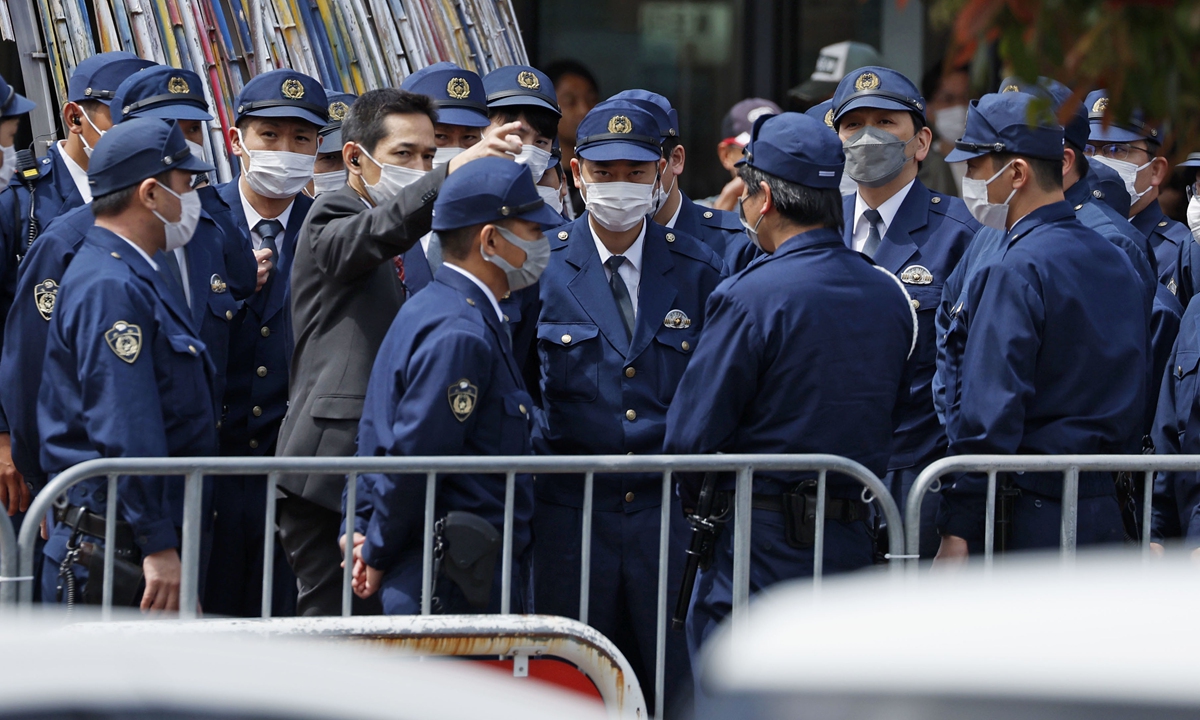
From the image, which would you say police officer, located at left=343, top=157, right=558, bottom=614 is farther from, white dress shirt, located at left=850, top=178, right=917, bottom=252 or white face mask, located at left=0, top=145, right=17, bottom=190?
white face mask, located at left=0, top=145, right=17, bottom=190

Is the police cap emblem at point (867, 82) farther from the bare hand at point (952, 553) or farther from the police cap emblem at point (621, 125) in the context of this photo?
the bare hand at point (952, 553)

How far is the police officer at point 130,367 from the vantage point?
3752mm

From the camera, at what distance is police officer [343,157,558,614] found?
367cm

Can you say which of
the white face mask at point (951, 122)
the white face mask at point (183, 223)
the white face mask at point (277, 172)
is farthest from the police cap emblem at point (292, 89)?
the white face mask at point (951, 122)

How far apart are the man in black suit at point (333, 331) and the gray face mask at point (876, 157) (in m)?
1.35

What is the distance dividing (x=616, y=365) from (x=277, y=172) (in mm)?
1444

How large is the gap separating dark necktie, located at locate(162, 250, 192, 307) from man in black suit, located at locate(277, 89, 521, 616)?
1.10ft

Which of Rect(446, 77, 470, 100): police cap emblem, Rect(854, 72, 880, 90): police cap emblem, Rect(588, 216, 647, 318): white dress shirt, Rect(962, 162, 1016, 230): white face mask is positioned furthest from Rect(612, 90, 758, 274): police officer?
Rect(962, 162, 1016, 230): white face mask

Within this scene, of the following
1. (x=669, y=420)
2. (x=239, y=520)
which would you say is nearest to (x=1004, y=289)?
(x=669, y=420)

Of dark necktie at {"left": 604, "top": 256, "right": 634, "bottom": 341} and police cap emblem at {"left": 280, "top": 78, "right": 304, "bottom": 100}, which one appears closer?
dark necktie at {"left": 604, "top": 256, "right": 634, "bottom": 341}

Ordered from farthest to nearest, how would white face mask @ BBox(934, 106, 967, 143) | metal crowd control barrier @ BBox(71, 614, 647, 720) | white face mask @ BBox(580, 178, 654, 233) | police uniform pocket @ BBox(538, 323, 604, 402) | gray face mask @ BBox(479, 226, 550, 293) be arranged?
white face mask @ BBox(934, 106, 967, 143), white face mask @ BBox(580, 178, 654, 233), police uniform pocket @ BBox(538, 323, 604, 402), gray face mask @ BBox(479, 226, 550, 293), metal crowd control barrier @ BBox(71, 614, 647, 720)

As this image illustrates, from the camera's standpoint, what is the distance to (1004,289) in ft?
13.3

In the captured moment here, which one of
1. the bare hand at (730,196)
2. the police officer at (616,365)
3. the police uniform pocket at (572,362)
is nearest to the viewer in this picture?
the police officer at (616,365)

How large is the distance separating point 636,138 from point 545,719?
143 inches
